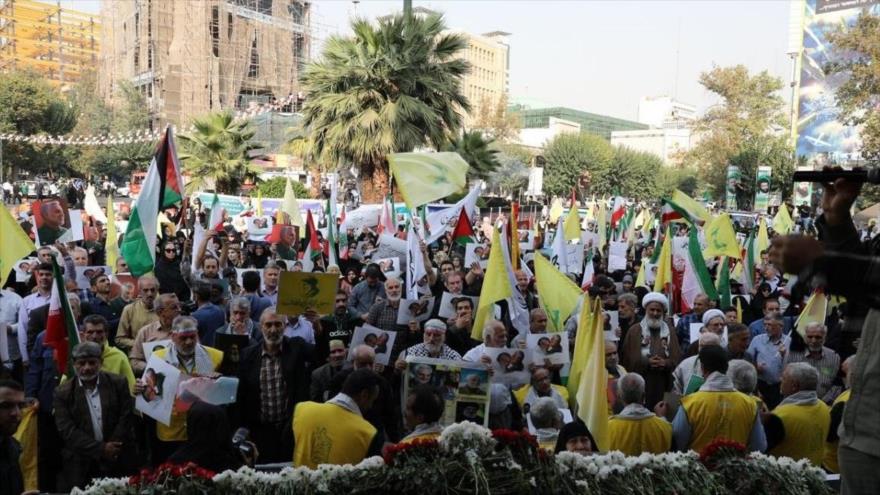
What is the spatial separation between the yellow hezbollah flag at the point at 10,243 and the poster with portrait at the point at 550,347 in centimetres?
473

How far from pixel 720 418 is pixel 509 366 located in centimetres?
185

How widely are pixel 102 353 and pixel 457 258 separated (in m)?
7.48

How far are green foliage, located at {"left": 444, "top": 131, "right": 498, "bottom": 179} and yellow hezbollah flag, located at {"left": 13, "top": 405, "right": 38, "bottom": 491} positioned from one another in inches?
851

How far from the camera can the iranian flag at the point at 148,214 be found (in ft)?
26.1

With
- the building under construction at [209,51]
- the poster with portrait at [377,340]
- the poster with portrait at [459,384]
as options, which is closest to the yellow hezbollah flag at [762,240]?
the poster with portrait at [377,340]

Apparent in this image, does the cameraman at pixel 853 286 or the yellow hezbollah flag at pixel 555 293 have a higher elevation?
the cameraman at pixel 853 286

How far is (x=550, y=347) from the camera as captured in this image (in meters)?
6.54

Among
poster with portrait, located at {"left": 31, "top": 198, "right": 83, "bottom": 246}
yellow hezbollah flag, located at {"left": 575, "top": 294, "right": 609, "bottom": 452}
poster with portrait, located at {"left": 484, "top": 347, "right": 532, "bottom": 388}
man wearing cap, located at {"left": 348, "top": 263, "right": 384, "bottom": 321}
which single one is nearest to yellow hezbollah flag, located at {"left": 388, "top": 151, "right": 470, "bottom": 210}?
man wearing cap, located at {"left": 348, "top": 263, "right": 384, "bottom": 321}

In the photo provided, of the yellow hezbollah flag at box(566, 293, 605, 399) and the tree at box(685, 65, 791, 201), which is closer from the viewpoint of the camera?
the yellow hezbollah flag at box(566, 293, 605, 399)

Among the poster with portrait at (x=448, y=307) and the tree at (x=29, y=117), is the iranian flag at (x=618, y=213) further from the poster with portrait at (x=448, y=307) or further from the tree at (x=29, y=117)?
the tree at (x=29, y=117)

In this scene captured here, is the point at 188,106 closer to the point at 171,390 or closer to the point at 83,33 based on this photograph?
the point at 83,33

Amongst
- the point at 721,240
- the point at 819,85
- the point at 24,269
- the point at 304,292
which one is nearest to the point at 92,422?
the point at 304,292

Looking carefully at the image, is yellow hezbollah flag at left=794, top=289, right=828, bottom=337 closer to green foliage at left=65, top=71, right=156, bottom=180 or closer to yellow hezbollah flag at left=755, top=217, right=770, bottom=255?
yellow hezbollah flag at left=755, top=217, right=770, bottom=255

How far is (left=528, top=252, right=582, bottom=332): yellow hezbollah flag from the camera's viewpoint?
8141 mm
